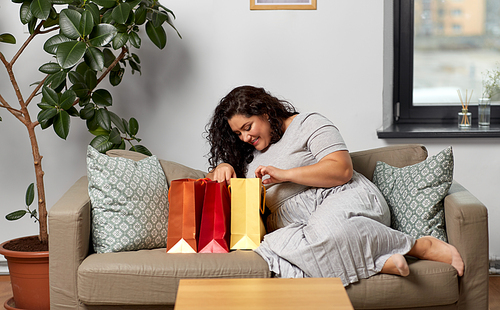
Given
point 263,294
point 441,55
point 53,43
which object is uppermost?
point 53,43

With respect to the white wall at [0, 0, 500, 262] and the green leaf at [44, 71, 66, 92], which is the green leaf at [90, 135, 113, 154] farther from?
the white wall at [0, 0, 500, 262]

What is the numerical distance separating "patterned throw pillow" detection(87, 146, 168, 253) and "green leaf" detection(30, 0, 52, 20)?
618 millimetres

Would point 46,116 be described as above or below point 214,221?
above

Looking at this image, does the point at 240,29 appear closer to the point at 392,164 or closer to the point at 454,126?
the point at 392,164

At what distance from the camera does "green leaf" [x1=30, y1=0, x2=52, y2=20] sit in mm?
2008

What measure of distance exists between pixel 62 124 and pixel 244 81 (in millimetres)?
1009

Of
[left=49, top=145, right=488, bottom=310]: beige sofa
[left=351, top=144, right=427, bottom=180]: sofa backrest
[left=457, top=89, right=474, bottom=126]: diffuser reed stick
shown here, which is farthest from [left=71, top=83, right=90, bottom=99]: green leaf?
[left=457, top=89, right=474, bottom=126]: diffuser reed stick

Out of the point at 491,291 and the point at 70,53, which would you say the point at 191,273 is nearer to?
the point at 70,53

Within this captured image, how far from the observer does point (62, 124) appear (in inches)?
80.1

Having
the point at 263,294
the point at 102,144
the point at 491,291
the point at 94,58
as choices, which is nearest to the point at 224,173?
the point at 102,144

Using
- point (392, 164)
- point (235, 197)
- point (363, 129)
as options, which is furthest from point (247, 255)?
point (363, 129)

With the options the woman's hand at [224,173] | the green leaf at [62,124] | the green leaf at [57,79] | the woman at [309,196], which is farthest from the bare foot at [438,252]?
the green leaf at [57,79]

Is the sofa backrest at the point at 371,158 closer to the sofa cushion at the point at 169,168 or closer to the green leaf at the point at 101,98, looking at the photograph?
the sofa cushion at the point at 169,168

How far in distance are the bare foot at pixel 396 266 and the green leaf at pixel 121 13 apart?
55.9 inches
